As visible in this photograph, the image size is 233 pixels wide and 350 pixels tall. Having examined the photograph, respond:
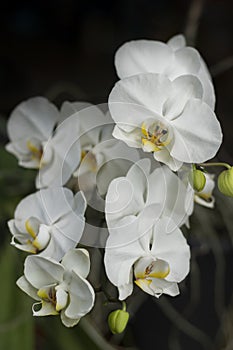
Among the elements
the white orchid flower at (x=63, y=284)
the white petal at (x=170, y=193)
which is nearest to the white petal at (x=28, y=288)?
the white orchid flower at (x=63, y=284)

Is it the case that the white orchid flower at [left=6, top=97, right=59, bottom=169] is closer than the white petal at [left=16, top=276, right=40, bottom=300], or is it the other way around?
the white petal at [left=16, top=276, right=40, bottom=300]

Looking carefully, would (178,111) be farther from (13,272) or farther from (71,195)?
(13,272)

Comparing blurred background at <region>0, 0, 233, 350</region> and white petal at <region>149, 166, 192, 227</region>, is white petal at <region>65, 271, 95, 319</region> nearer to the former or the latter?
white petal at <region>149, 166, 192, 227</region>

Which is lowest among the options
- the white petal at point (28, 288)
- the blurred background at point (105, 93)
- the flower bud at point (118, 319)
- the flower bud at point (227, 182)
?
the blurred background at point (105, 93)

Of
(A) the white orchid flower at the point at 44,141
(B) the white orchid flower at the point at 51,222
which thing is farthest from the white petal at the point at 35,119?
(B) the white orchid flower at the point at 51,222

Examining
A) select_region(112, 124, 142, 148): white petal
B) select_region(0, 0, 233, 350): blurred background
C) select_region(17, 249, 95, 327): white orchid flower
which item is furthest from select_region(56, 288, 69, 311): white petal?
select_region(0, 0, 233, 350): blurred background

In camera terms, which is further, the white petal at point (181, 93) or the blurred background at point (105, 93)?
the blurred background at point (105, 93)

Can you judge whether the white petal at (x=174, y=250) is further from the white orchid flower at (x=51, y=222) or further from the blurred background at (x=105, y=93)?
the blurred background at (x=105, y=93)

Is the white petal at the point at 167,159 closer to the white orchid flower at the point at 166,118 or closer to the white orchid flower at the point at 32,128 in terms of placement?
the white orchid flower at the point at 166,118

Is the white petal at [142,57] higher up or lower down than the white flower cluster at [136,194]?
higher up

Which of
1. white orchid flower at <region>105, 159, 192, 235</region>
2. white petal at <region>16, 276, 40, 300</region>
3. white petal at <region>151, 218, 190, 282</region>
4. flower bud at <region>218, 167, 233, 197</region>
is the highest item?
flower bud at <region>218, 167, 233, 197</region>
